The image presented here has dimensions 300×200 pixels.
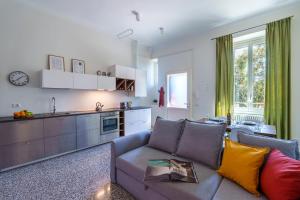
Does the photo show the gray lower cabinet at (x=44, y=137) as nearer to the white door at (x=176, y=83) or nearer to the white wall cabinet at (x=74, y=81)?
the white wall cabinet at (x=74, y=81)

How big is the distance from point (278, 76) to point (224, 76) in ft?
3.67

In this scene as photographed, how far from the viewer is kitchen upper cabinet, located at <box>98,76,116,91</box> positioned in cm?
420

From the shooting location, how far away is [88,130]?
3676 mm

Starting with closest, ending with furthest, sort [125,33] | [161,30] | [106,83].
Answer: [106,83], [161,30], [125,33]

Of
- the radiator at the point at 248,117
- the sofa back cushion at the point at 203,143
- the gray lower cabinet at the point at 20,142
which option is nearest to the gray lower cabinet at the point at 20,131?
the gray lower cabinet at the point at 20,142

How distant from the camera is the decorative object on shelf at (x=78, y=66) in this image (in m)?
3.90

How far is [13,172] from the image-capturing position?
2588mm

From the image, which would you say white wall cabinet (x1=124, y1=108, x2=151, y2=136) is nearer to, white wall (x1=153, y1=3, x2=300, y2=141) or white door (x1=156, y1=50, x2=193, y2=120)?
white door (x1=156, y1=50, x2=193, y2=120)

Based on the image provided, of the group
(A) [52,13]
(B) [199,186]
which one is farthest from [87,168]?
(A) [52,13]

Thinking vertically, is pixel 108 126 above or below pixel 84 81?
below

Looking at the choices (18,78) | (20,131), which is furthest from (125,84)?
(20,131)

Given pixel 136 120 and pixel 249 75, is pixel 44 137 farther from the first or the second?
pixel 249 75

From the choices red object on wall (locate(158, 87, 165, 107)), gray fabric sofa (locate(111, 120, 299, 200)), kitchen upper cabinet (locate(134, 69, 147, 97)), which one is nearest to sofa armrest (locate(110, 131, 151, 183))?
gray fabric sofa (locate(111, 120, 299, 200))

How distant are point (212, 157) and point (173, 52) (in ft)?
14.1
